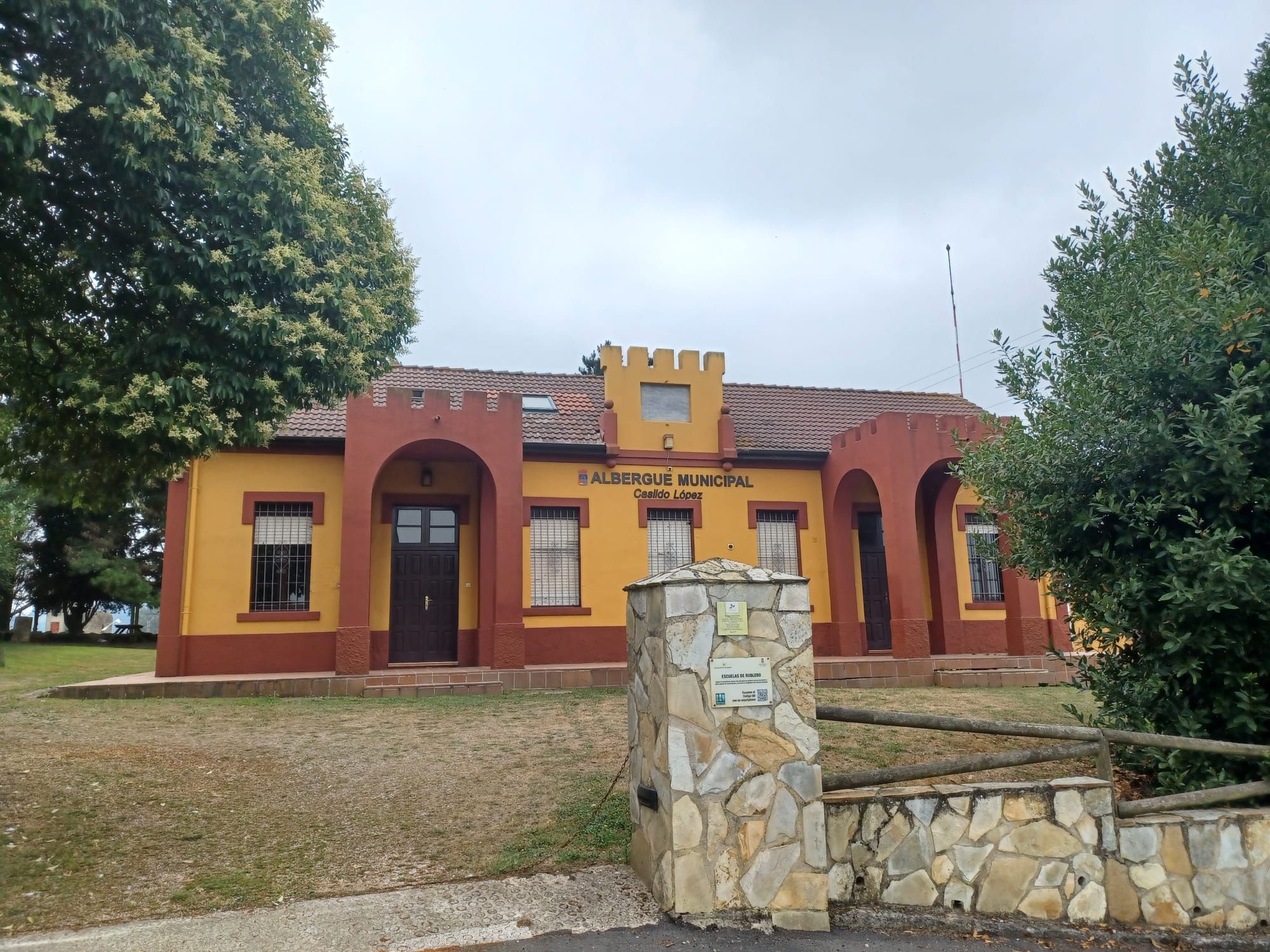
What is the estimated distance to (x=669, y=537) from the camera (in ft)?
52.4

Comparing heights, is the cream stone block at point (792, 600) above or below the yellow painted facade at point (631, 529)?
below

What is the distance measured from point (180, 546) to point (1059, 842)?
13542 millimetres

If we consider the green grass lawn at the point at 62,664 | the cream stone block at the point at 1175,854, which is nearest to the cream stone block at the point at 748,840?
the cream stone block at the point at 1175,854

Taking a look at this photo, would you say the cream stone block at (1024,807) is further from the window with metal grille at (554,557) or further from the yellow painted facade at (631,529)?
the window with metal grille at (554,557)

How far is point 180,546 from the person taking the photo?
13.8 meters

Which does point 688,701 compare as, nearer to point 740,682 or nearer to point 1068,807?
point 740,682

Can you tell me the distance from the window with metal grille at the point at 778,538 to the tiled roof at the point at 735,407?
134 cm

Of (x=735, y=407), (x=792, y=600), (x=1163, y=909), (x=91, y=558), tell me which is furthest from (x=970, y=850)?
(x=91, y=558)

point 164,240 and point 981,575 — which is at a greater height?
point 164,240

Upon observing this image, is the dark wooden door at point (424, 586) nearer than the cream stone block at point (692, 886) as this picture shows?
No

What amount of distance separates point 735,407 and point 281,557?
9623 millimetres

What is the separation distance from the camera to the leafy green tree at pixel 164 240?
543 cm

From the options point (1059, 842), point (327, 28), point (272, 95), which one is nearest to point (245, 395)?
point (272, 95)

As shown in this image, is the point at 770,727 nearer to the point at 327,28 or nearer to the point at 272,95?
the point at 272,95
